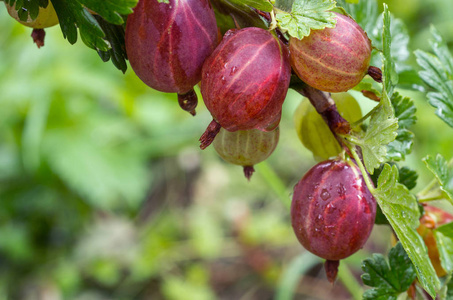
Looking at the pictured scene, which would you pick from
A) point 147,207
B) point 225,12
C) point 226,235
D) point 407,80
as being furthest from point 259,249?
point 225,12

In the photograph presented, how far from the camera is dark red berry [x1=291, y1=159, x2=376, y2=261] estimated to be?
1.35 feet

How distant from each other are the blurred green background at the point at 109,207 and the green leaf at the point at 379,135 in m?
1.39

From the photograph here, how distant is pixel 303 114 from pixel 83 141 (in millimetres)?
1541

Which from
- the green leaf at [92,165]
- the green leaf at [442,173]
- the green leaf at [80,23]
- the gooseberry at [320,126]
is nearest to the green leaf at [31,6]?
the green leaf at [80,23]

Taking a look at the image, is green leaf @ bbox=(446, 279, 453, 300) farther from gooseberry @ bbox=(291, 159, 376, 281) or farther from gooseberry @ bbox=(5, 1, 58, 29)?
gooseberry @ bbox=(5, 1, 58, 29)

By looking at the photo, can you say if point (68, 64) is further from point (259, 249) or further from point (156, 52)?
point (156, 52)

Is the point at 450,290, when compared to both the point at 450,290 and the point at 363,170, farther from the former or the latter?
the point at 363,170

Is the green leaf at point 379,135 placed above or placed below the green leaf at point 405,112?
above

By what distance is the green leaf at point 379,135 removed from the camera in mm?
399

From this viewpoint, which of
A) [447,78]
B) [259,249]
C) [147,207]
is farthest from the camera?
[147,207]

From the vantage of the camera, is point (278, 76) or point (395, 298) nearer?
point (278, 76)

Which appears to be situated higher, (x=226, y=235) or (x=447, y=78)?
(x=447, y=78)

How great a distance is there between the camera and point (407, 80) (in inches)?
25.7

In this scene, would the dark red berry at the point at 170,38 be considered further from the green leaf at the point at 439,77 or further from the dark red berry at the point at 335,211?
the green leaf at the point at 439,77
